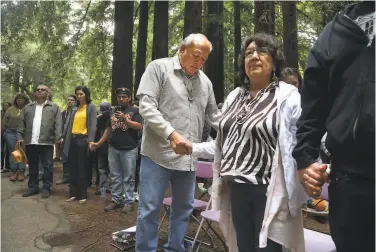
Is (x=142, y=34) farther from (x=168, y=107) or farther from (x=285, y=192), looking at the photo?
(x=285, y=192)

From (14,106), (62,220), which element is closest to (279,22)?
(14,106)

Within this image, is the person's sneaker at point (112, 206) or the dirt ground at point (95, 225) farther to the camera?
the person's sneaker at point (112, 206)

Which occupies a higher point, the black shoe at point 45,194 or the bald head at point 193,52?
the bald head at point 193,52

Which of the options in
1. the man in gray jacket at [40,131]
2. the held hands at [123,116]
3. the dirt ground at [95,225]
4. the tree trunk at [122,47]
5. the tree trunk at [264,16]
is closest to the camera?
the dirt ground at [95,225]

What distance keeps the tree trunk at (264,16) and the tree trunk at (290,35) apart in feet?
1.62

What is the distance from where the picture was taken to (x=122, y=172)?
5605 mm

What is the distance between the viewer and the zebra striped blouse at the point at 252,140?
2.02 m

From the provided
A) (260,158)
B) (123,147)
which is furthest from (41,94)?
(260,158)

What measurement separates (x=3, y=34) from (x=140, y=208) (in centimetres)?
1011

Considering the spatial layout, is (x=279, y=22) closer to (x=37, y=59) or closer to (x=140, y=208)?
(x=37, y=59)

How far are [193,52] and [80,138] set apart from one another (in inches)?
152

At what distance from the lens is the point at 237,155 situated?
6.89ft

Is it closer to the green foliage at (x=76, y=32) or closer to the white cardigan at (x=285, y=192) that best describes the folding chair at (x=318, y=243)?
the white cardigan at (x=285, y=192)

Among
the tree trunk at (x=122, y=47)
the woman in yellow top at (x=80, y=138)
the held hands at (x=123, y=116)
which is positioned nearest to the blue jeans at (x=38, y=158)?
the woman in yellow top at (x=80, y=138)
